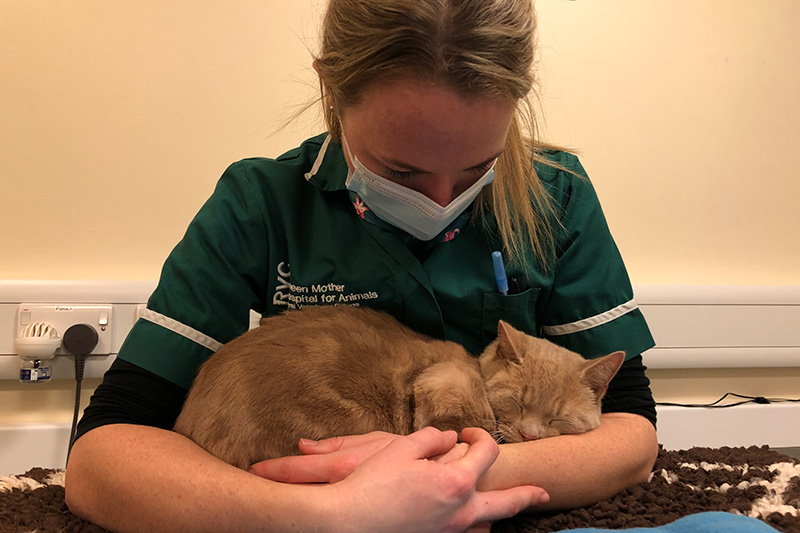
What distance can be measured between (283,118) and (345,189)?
697 mm

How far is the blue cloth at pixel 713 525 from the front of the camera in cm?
72

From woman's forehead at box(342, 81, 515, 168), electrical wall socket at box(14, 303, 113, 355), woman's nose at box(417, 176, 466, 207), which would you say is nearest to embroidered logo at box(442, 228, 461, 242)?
woman's nose at box(417, 176, 466, 207)

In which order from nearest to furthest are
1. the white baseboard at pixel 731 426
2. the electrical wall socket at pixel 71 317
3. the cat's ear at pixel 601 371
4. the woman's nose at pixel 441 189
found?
1. the woman's nose at pixel 441 189
2. the cat's ear at pixel 601 371
3. the electrical wall socket at pixel 71 317
4. the white baseboard at pixel 731 426

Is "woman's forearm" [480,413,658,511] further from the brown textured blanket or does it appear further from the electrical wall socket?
the electrical wall socket

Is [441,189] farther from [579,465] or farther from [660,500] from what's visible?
[660,500]

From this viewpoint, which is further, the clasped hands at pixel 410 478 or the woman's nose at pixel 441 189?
the woman's nose at pixel 441 189

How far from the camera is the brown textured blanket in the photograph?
2.83 feet

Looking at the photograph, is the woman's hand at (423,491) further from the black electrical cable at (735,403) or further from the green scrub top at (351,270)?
the black electrical cable at (735,403)

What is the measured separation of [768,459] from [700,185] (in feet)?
3.68

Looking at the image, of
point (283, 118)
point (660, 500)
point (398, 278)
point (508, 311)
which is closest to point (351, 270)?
point (398, 278)

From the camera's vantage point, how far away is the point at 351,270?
1.12 meters

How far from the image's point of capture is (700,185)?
2010 millimetres

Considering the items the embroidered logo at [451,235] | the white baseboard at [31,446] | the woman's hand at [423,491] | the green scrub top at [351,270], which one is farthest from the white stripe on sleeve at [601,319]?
the white baseboard at [31,446]

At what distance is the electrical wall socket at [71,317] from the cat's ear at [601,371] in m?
1.24
